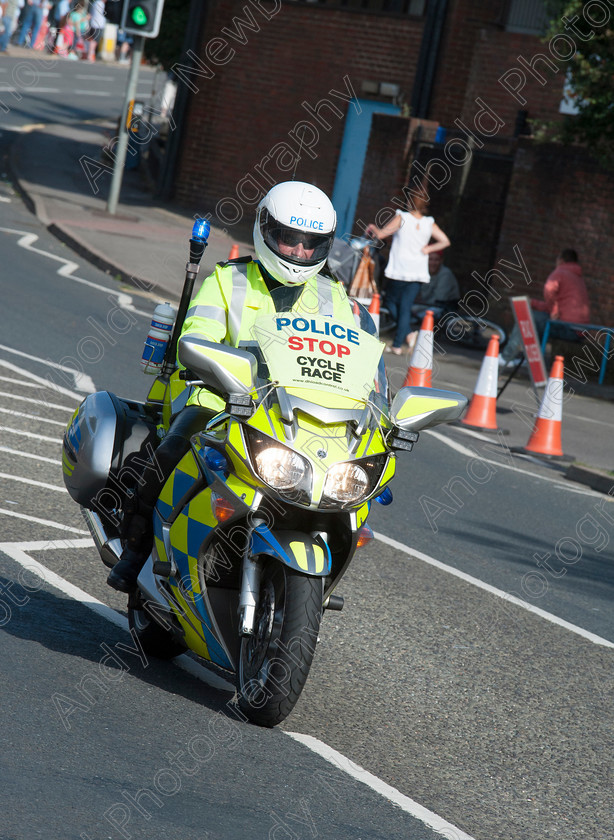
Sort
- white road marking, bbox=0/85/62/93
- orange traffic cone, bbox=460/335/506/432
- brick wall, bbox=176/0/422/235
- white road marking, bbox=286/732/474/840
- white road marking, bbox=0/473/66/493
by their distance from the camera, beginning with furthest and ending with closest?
white road marking, bbox=0/85/62/93 < brick wall, bbox=176/0/422/235 < orange traffic cone, bbox=460/335/506/432 < white road marking, bbox=0/473/66/493 < white road marking, bbox=286/732/474/840

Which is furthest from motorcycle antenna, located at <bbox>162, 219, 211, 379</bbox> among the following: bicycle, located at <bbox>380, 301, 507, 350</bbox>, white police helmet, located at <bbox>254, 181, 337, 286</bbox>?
bicycle, located at <bbox>380, 301, 507, 350</bbox>

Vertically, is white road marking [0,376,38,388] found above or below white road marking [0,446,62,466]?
above

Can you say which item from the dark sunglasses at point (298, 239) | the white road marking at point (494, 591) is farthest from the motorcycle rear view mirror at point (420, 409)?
the white road marking at point (494, 591)

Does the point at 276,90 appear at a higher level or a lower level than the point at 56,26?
lower

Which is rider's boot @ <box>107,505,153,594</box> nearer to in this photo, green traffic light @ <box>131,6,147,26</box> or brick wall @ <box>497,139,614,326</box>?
brick wall @ <box>497,139,614,326</box>

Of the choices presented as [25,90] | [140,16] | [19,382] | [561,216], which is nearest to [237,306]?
[19,382]

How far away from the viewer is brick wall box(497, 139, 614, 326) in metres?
18.8

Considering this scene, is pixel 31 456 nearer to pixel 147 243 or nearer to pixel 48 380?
pixel 48 380

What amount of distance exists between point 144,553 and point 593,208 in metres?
14.9

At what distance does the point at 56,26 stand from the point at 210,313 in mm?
44626

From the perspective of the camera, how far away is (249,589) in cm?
443

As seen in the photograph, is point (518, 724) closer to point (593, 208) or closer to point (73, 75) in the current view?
point (593, 208)

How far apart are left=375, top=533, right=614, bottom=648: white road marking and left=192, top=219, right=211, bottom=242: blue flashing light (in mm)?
2923

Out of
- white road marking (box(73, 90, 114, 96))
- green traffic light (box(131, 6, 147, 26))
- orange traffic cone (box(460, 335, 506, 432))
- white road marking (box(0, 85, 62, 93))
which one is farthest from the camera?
white road marking (box(73, 90, 114, 96))
